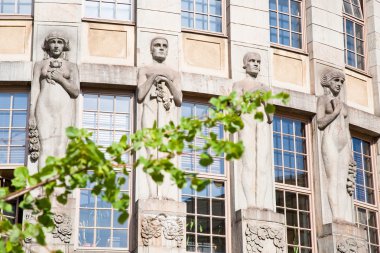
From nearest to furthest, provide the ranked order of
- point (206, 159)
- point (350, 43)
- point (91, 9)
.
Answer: point (206, 159), point (91, 9), point (350, 43)

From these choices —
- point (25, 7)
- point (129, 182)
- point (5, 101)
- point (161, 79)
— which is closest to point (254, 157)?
point (161, 79)

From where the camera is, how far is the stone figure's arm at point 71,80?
19359 mm

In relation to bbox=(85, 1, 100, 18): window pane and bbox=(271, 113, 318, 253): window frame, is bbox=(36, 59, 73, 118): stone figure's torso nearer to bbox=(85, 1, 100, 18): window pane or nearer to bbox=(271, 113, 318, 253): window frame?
bbox=(85, 1, 100, 18): window pane

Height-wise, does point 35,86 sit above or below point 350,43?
below

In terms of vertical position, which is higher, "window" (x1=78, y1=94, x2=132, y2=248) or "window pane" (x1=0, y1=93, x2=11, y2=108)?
"window pane" (x1=0, y1=93, x2=11, y2=108)

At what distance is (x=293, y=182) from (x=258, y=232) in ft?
7.37

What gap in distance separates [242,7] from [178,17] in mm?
1568

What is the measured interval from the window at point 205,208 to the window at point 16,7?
3.83 metres

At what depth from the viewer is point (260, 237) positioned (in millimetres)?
19422

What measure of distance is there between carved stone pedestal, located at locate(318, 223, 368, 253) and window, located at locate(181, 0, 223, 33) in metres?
4.94

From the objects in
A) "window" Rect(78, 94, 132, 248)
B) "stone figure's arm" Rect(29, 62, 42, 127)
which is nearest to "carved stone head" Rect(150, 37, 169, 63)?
"window" Rect(78, 94, 132, 248)

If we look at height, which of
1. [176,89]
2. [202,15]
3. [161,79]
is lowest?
[176,89]

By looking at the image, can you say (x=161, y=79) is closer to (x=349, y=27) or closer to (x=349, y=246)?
(x=349, y=246)

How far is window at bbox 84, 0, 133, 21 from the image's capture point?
20469 mm
